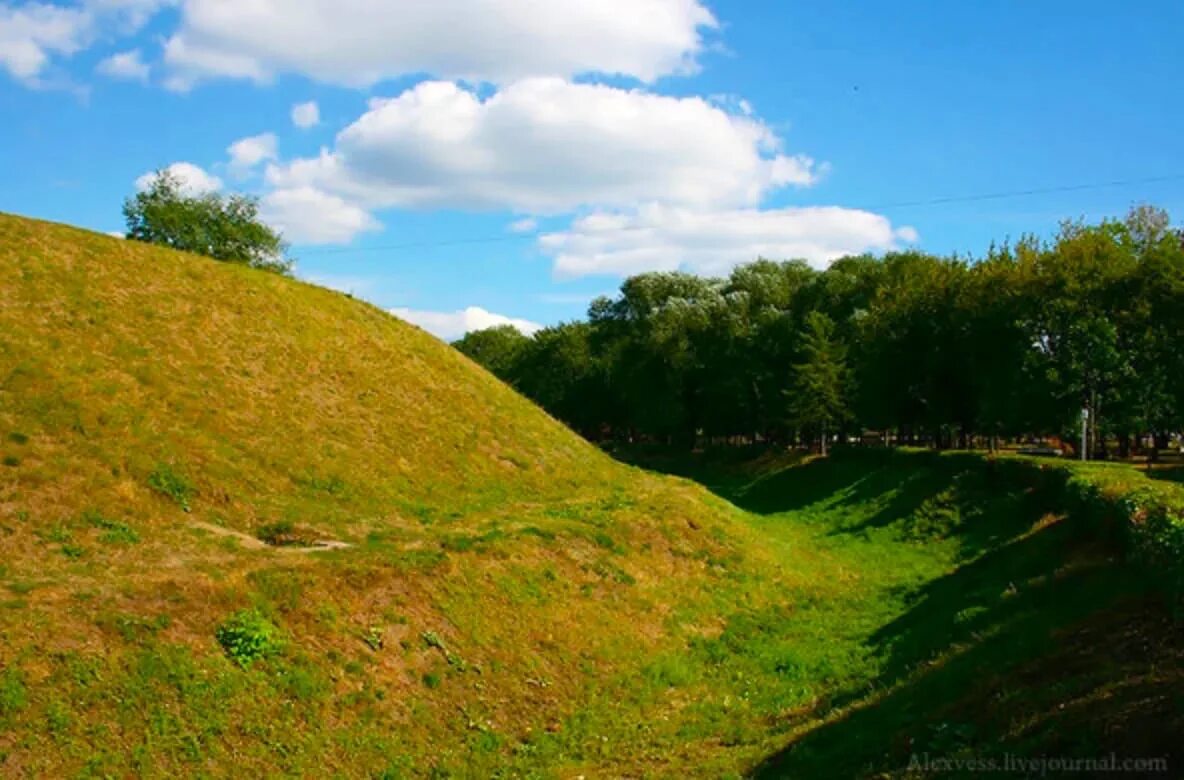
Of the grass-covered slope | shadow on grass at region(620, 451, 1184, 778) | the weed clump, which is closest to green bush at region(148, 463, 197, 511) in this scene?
the grass-covered slope

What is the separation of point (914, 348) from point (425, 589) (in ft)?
157

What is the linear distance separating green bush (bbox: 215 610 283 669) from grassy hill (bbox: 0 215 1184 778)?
0.17ft

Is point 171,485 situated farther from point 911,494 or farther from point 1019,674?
point 911,494

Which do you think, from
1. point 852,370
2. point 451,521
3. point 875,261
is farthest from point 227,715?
point 875,261

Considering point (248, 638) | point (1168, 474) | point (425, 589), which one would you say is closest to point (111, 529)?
point (248, 638)

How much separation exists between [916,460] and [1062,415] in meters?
7.83

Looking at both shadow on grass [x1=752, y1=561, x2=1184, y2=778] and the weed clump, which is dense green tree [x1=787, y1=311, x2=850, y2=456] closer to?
shadow on grass [x1=752, y1=561, x2=1184, y2=778]

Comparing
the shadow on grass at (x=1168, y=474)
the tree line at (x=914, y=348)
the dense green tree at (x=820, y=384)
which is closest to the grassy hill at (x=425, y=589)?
the shadow on grass at (x=1168, y=474)

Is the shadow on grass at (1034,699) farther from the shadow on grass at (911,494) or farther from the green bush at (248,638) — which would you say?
the shadow on grass at (911,494)

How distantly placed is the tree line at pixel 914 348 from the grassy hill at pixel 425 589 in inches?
418

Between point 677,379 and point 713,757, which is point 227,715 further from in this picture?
point 677,379

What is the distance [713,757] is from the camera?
1430 cm

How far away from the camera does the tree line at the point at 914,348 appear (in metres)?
44.8

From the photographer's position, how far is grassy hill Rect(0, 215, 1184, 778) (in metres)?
12.7
